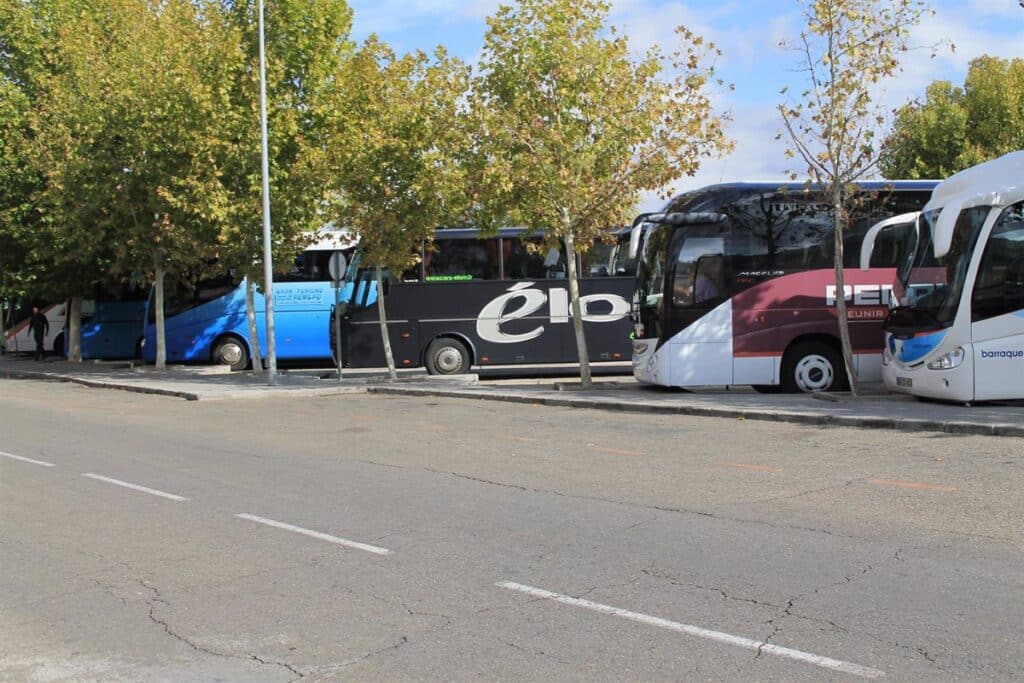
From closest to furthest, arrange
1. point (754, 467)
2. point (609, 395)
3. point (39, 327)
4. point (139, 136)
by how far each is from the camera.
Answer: point (754, 467)
point (609, 395)
point (139, 136)
point (39, 327)

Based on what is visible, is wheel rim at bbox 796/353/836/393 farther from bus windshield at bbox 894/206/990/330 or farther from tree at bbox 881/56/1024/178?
tree at bbox 881/56/1024/178

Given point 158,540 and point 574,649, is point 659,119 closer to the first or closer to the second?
point 158,540

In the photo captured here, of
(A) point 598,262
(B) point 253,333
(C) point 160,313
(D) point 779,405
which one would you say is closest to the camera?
(D) point 779,405

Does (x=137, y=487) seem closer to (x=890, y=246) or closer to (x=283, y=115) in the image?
(x=890, y=246)

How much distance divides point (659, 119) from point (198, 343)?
1838 centimetres

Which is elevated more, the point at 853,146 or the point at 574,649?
the point at 853,146

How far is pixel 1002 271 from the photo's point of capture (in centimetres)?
1464

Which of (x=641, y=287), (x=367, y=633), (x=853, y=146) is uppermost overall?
(x=853, y=146)

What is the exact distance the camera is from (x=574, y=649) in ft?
17.5

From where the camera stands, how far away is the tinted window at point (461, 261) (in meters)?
26.6

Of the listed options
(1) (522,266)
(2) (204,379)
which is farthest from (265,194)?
(1) (522,266)

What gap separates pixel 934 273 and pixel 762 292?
3.51 metres

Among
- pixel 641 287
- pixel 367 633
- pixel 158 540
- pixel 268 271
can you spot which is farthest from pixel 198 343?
pixel 367 633

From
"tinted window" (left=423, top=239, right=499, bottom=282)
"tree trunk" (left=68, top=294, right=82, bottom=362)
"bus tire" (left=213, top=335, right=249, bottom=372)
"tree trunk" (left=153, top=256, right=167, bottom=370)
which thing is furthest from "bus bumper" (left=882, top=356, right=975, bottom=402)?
"tree trunk" (left=68, top=294, right=82, bottom=362)
